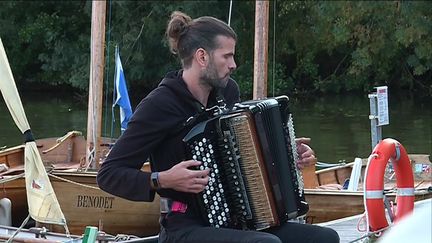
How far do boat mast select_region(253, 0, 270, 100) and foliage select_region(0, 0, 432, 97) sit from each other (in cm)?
1436

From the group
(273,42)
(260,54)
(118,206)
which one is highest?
(273,42)

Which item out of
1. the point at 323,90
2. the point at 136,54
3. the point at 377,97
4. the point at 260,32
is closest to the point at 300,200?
the point at 377,97

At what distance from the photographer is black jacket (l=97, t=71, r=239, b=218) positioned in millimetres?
3674

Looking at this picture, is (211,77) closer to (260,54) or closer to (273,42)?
(260,54)

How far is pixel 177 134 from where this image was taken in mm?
3723

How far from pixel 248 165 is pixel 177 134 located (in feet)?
1.00

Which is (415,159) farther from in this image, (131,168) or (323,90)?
(323,90)

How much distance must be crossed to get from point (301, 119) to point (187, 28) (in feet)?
68.0

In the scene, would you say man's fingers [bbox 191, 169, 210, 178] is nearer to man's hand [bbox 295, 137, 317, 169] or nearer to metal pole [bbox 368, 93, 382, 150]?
man's hand [bbox 295, 137, 317, 169]

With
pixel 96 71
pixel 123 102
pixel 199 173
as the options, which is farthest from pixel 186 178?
pixel 96 71

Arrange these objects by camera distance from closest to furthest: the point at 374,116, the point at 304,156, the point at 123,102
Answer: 1. the point at 304,156
2. the point at 374,116
3. the point at 123,102

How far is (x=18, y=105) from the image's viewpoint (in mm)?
7324

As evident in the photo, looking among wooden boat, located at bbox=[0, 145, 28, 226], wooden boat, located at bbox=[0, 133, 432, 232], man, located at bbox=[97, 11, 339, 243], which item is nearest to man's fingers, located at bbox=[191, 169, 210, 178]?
man, located at bbox=[97, 11, 339, 243]

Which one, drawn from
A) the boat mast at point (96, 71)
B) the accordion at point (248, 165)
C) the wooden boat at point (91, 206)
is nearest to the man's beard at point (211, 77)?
the accordion at point (248, 165)
